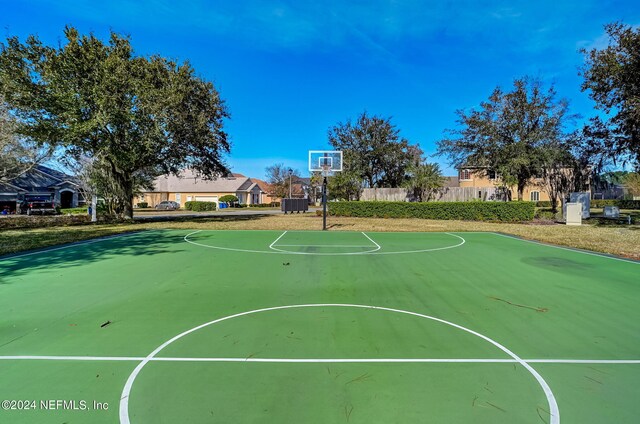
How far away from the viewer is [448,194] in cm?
2441

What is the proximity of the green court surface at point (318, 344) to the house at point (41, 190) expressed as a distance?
101ft

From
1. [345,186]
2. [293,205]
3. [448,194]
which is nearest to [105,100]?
[345,186]

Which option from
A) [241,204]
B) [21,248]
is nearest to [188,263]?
[21,248]

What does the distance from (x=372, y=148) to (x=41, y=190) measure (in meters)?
33.6

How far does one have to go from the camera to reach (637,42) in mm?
12859

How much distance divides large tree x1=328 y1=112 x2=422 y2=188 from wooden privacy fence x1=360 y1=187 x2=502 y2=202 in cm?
209

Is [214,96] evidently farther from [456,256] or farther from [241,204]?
[241,204]

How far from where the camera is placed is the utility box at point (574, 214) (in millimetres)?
16906

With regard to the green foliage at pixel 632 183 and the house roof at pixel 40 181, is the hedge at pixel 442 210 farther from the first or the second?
the green foliage at pixel 632 183

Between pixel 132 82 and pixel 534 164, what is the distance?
2425cm

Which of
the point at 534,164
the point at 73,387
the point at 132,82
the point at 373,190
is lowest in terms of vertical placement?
the point at 73,387

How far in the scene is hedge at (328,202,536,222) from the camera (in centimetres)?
1955

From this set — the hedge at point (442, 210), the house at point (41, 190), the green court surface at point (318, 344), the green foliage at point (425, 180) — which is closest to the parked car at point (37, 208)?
the house at point (41, 190)

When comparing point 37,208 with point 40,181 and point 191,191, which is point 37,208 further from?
point 191,191
